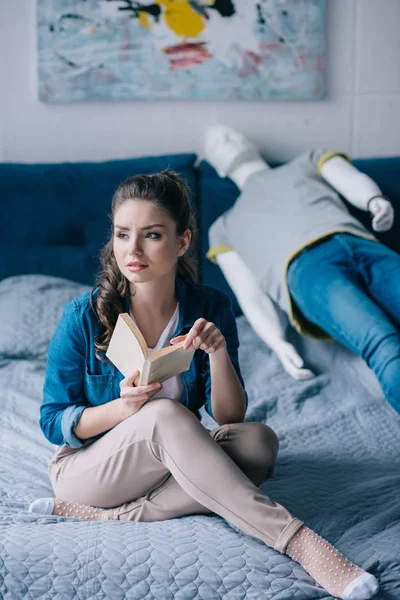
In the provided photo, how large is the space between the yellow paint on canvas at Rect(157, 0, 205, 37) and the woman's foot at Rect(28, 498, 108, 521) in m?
1.89

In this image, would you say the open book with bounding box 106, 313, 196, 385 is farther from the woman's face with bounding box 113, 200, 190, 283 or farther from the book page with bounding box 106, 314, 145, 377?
the woman's face with bounding box 113, 200, 190, 283

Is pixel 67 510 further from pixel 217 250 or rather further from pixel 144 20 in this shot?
pixel 144 20

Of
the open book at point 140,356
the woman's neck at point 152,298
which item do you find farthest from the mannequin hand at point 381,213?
the open book at point 140,356

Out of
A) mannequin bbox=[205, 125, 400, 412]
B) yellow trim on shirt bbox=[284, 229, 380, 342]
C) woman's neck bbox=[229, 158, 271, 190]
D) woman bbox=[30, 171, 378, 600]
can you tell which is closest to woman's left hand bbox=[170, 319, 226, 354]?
woman bbox=[30, 171, 378, 600]

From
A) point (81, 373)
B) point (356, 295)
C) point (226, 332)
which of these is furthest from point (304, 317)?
point (81, 373)

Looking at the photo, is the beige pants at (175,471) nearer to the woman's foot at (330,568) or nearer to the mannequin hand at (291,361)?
the woman's foot at (330,568)

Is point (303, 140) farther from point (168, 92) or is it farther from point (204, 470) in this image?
point (204, 470)

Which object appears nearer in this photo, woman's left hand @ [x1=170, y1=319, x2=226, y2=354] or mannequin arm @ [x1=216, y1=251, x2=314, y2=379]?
woman's left hand @ [x1=170, y1=319, x2=226, y2=354]

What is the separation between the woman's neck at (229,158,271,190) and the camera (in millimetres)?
2692

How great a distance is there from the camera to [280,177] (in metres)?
2.58

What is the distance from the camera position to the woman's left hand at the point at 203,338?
133 centimetres

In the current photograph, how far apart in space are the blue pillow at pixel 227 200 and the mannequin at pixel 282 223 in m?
0.05

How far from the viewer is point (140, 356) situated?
131 cm

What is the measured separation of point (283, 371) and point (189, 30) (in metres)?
1.32
